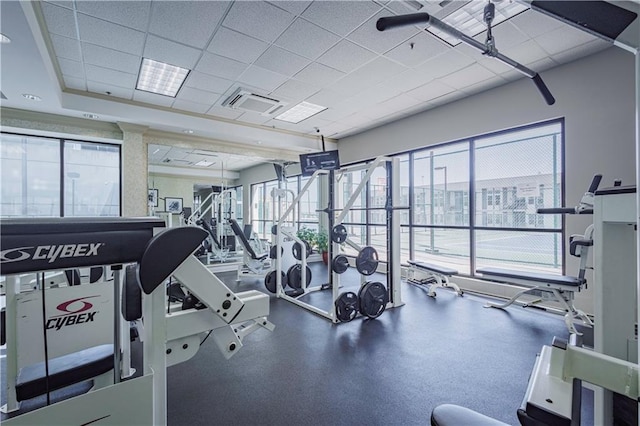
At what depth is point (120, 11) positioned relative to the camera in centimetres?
257

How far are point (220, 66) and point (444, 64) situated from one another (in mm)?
2727

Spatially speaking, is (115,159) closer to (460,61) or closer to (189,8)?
(189,8)

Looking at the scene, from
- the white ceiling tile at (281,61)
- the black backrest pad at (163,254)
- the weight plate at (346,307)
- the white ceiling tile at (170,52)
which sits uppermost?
the white ceiling tile at (281,61)

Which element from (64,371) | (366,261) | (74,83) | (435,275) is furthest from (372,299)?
(74,83)

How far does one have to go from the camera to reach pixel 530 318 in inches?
135

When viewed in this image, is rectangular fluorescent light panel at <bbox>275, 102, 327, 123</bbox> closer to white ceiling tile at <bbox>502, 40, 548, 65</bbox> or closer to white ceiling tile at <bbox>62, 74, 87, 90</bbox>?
white ceiling tile at <bbox>502, 40, 548, 65</bbox>

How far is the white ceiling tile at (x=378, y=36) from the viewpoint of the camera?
286 cm

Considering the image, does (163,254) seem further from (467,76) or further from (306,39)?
(467,76)

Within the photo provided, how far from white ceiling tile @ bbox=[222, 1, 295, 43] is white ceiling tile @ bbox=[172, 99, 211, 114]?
7.39ft

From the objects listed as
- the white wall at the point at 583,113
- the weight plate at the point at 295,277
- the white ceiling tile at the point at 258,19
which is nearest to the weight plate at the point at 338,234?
the weight plate at the point at 295,277

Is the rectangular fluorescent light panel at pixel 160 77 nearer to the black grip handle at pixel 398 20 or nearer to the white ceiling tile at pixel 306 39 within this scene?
the white ceiling tile at pixel 306 39

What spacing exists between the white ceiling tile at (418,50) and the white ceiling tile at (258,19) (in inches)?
49.8

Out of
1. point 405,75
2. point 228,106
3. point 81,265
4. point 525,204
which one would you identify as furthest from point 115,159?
point 525,204

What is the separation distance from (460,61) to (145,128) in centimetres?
492
